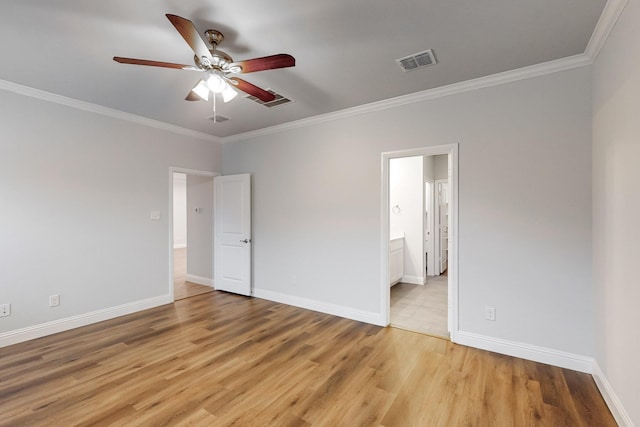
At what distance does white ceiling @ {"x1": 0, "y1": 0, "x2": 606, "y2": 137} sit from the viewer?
1.95m

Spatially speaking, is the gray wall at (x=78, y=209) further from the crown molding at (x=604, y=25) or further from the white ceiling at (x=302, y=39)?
the crown molding at (x=604, y=25)

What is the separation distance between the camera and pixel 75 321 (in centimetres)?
353

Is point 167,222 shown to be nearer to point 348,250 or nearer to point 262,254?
point 262,254

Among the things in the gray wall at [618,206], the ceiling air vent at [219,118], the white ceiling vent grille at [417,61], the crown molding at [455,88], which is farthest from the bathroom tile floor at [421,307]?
the ceiling air vent at [219,118]

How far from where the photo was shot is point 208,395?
2246mm

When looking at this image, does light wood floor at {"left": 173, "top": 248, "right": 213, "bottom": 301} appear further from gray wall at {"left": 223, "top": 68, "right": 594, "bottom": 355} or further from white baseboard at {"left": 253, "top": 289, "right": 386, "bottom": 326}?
gray wall at {"left": 223, "top": 68, "right": 594, "bottom": 355}

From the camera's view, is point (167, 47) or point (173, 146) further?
point (173, 146)

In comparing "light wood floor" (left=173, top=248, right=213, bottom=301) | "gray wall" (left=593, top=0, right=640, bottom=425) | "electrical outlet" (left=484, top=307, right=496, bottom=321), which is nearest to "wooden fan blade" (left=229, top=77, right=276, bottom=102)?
"gray wall" (left=593, top=0, right=640, bottom=425)

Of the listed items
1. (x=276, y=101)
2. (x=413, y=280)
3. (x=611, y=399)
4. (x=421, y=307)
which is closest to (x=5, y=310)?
(x=276, y=101)

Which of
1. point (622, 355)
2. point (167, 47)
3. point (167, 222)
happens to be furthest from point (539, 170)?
point (167, 222)

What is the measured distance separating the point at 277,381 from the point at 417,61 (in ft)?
10.0

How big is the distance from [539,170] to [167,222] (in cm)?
477

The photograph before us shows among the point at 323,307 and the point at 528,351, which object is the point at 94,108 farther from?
the point at 528,351

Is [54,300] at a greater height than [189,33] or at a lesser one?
lesser
